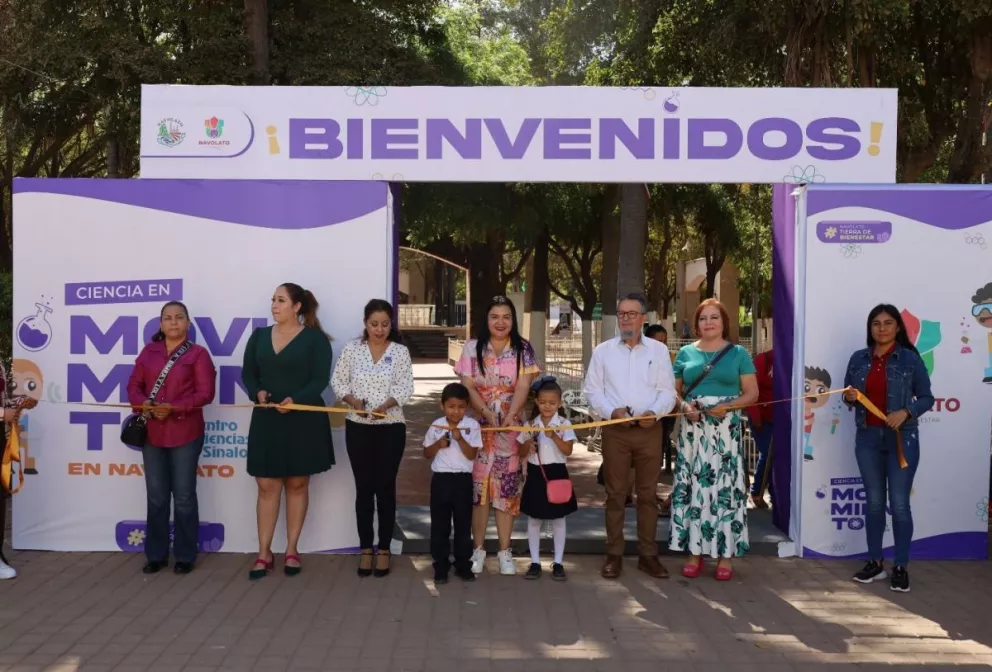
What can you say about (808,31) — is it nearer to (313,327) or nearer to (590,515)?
(590,515)

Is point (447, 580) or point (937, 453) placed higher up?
point (937, 453)

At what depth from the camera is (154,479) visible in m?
5.96

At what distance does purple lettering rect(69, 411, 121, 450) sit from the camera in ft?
20.8

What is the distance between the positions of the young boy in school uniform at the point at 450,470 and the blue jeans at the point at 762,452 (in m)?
3.02

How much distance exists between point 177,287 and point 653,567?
3.54 metres

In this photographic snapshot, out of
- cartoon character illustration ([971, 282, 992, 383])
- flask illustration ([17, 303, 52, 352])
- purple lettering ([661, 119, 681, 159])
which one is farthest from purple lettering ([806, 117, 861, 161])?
flask illustration ([17, 303, 52, 352])

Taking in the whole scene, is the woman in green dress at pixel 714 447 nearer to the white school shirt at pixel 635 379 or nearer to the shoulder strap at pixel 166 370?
the white school shirt at pixel 635 379

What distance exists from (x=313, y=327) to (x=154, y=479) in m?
1.35

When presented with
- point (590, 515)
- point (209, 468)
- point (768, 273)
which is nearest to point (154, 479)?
point (209, 468)

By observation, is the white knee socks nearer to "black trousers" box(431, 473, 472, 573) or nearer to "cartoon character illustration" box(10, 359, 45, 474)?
"black trousers" box(431, 473, 472, 573)

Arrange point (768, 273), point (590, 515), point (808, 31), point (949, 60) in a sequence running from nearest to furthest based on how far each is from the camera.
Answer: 1. point (590, 515)
2. point (808, 31)
3. point (949, 60)
4. point (768, 273)

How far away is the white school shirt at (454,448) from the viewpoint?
5.74 meters

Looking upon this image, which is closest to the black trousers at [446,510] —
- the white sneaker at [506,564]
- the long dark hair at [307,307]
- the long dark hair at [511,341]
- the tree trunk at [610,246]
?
the white sneaker at [506,564]

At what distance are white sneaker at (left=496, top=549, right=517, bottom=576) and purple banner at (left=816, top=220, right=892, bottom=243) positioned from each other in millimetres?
2850
